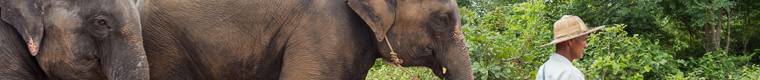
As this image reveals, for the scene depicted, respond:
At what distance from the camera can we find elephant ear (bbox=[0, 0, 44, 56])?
211 inches

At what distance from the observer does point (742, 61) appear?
15.6m

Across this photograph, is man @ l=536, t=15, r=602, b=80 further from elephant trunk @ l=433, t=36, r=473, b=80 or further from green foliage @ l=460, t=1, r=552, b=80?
green foliage @ l=460, t=1, r=552, b=80

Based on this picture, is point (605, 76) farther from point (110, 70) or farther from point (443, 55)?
point (110, 70)

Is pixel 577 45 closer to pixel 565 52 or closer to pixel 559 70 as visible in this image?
pixel 565 52

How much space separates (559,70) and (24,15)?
6.08ft

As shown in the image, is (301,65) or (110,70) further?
(301,65)

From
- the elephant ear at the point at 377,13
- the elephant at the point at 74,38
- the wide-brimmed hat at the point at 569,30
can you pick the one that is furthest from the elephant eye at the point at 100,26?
the elephant ear at the point at 377,13

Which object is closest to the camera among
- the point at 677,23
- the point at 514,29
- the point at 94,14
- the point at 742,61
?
the point at 94,14

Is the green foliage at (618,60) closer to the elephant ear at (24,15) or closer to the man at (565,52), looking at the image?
the man at (565,52)

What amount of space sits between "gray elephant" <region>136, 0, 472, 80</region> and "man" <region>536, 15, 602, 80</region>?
3.84ft

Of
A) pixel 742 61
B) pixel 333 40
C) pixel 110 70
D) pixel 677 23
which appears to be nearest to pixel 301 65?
pixel 333 40

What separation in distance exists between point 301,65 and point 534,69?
289 cm

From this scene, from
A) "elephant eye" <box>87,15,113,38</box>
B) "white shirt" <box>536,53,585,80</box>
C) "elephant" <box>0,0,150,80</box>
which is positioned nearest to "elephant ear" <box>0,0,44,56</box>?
"elephant" <box>0,0,150,80</box>

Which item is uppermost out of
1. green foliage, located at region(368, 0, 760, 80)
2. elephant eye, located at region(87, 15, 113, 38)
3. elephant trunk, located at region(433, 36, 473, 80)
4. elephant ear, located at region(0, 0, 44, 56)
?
elephant ear, located at region(0, 0, 44, 56)
